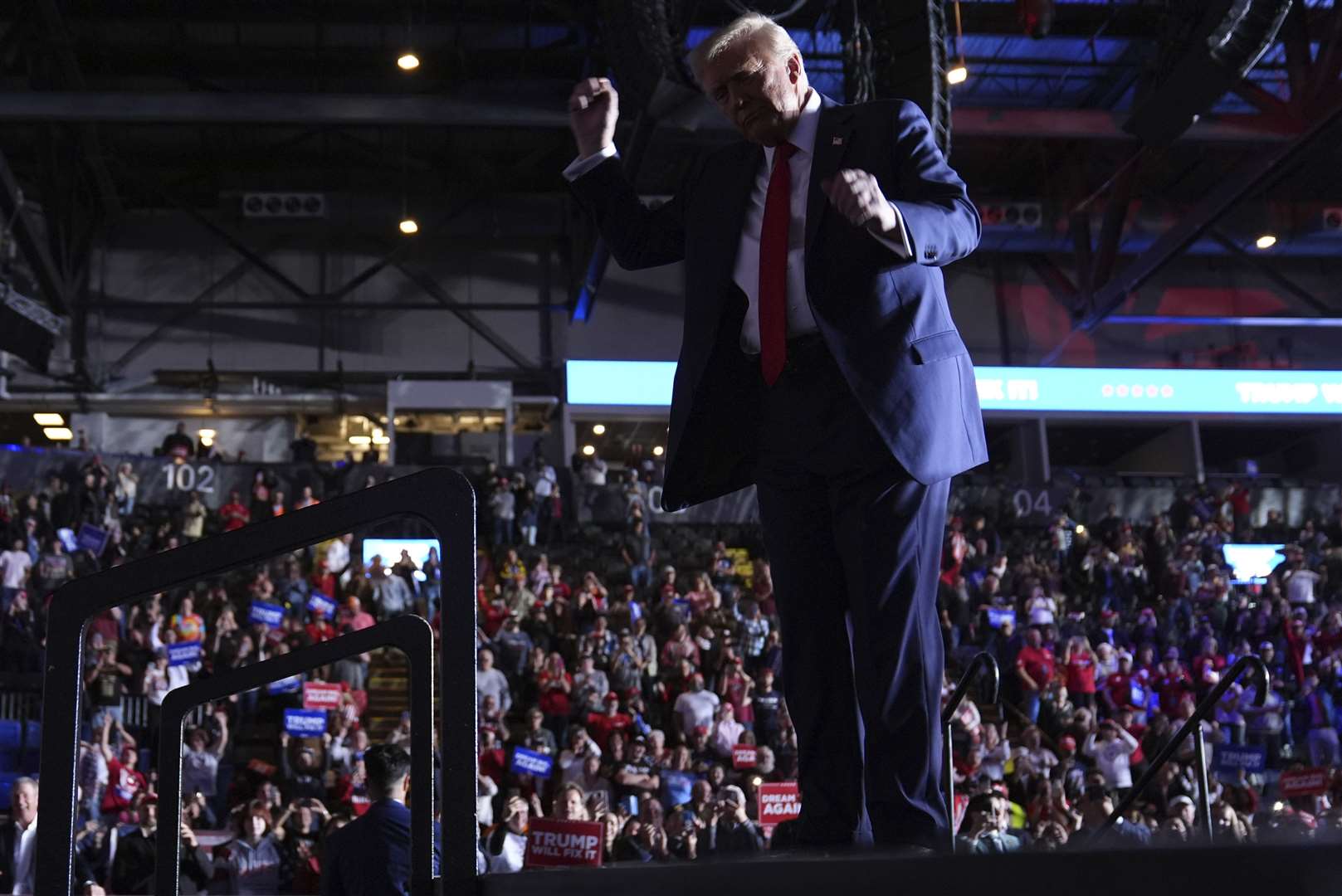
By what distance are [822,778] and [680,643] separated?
9.81m

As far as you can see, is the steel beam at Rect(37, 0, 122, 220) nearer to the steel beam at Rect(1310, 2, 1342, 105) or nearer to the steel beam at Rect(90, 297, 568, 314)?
the steel beam at Rect(90, 297, 568, 314)

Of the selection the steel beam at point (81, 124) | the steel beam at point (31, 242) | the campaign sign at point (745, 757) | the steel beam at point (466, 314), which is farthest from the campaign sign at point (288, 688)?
the steel beam at point (466, 314)

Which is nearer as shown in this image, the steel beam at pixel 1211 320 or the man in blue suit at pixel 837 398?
the man in blue suit at pixel 837 398

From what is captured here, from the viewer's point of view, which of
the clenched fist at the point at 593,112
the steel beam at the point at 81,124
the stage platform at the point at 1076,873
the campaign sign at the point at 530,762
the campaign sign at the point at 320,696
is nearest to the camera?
the stage platform at the point at 1076,873

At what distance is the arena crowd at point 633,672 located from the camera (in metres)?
7.53

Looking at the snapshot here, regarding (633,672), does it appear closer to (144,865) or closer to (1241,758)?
(1241,758)

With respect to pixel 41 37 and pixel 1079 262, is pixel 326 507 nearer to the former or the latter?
pixel 41 37

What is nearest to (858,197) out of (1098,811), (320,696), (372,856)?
(372,856)

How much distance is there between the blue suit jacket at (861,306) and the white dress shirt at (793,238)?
16 millimetres

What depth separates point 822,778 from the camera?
1851mm

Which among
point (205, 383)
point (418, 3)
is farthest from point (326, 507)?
point (205, 383)

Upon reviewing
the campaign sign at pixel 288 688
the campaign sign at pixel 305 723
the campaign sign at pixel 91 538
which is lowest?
the campaign sign at pixel 305 723

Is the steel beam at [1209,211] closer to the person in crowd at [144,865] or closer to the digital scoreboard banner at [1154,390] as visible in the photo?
the digital scoreboard banner at [1154,390]

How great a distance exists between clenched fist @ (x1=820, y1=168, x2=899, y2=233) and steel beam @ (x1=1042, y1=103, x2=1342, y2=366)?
43.4ft
